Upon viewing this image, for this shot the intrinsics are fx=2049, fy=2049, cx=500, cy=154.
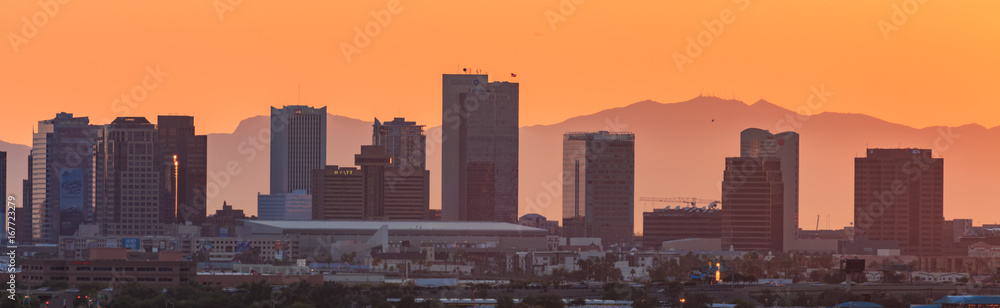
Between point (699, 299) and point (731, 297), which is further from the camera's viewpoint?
point (731, 297)

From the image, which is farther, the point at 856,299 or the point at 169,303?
the point at 856,299

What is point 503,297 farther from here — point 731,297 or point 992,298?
point 992,298

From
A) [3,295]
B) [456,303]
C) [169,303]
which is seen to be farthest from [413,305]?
[3,295]

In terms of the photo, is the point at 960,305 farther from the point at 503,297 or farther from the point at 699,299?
the point at 503,297

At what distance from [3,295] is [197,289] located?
22.5 m

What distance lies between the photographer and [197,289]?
190500 millimetres

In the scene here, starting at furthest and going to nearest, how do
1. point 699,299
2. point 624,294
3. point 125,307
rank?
point 624,294 < point 699,299 < point 125,307

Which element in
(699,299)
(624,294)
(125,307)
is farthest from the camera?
(624,294)

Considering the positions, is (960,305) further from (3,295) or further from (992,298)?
(3,295)

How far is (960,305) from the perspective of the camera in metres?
166

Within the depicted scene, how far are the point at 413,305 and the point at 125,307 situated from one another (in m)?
23.9

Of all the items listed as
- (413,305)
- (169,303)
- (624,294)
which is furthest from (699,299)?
(169,303)

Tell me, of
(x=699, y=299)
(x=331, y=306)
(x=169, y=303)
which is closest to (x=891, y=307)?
(x=699, y=299)

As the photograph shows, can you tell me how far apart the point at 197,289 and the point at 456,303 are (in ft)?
95.6
